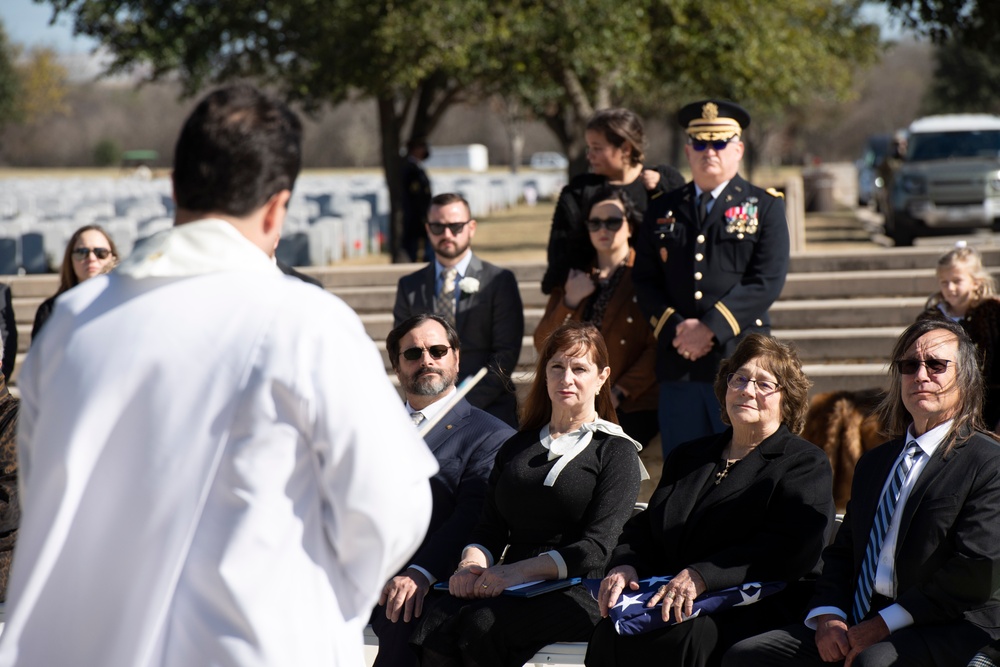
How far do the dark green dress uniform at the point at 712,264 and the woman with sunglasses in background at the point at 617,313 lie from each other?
0.27 metres

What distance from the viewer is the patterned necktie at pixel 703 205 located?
6.02 meters

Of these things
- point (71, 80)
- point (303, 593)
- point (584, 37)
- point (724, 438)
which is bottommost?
point (724, 438)

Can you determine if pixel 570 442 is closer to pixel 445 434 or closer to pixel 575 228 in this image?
pixel 445 434

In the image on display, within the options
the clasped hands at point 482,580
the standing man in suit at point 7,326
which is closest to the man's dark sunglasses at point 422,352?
the clasped hands at point 482,580

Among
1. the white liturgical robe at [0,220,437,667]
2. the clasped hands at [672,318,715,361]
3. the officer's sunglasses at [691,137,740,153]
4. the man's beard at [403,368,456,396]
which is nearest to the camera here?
the white liturgical robe at [0,220,437,667]

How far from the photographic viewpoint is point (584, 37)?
1538 centimetres

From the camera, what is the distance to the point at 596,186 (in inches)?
262

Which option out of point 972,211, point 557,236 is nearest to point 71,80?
point 972,211

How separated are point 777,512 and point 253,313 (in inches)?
103

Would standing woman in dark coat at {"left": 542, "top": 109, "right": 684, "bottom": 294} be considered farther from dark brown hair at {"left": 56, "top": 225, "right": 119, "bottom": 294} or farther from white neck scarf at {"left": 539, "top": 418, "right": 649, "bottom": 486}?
dark brown hair at {"left": 56, "top": 225, "right": 119, "bottom": 294}

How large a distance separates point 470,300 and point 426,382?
1555mm

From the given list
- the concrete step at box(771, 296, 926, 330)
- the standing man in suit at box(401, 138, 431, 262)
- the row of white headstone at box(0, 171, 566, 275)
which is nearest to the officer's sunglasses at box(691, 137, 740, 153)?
the concrete step at box(771, 296, 926, 330)

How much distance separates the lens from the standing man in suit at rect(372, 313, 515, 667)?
4809mm

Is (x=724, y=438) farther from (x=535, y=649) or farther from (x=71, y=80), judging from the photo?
(x=71, y=80)
